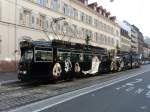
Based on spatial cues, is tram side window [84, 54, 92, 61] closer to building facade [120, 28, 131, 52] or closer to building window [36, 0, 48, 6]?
building window [36, 0, 48, 6]

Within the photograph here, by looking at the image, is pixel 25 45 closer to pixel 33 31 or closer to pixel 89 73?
pixel 89 73

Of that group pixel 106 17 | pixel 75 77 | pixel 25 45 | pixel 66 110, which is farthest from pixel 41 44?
pixel 106 17

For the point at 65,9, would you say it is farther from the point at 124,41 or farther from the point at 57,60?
the point at 124,41

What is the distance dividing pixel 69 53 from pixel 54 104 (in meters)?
13.0

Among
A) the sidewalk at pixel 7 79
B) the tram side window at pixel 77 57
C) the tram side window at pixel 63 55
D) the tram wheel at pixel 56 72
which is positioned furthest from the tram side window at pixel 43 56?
the tram side window at pixel 77 57

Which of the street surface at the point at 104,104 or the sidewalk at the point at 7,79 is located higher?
Answer: the sidewalk at the point at 7,79

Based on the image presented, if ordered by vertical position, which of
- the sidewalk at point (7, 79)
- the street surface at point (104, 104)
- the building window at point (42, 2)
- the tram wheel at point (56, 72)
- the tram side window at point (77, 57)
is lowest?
the street surface at point (104, 104)

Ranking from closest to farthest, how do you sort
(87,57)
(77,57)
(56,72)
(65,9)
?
(56,72), (77,57), (87,57), (65,9)

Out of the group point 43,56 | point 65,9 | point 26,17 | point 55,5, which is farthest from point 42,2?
point 43,56

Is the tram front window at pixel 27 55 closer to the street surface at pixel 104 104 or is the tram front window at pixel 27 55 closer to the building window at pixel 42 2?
the street surface at pixel 104 104

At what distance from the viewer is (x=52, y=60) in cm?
2264

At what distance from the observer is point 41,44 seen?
71.4 feet

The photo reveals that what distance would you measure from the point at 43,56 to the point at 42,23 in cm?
2269

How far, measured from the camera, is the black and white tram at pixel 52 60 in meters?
20.9
